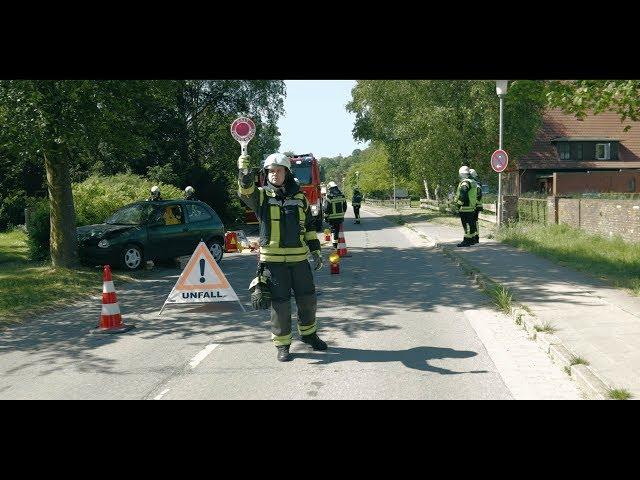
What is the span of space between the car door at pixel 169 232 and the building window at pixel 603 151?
3954cm

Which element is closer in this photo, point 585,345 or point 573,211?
point 585,345

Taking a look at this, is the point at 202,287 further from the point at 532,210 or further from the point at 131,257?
the point at 532,210

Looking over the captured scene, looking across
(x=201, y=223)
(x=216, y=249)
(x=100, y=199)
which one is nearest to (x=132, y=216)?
(x=201, y=223)

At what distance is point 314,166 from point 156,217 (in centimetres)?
1414

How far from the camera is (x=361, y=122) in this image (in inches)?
1884

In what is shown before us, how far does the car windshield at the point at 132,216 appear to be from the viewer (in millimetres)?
14245

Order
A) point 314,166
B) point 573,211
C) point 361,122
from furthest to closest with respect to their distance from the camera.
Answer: point 361,122 < point 314,166 < point 573,211

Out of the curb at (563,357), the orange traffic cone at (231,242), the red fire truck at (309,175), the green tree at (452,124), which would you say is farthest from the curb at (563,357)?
the green tree at (452,124)

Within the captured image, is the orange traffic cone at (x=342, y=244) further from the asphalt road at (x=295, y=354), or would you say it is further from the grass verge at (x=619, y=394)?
the grass verge at (x=619, y=394)

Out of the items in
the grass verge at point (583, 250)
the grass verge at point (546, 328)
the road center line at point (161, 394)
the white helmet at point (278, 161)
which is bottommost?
the road center line at point (161, 394)

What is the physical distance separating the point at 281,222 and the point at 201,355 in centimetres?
172

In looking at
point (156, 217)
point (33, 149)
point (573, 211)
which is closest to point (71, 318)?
point (33, 149)
